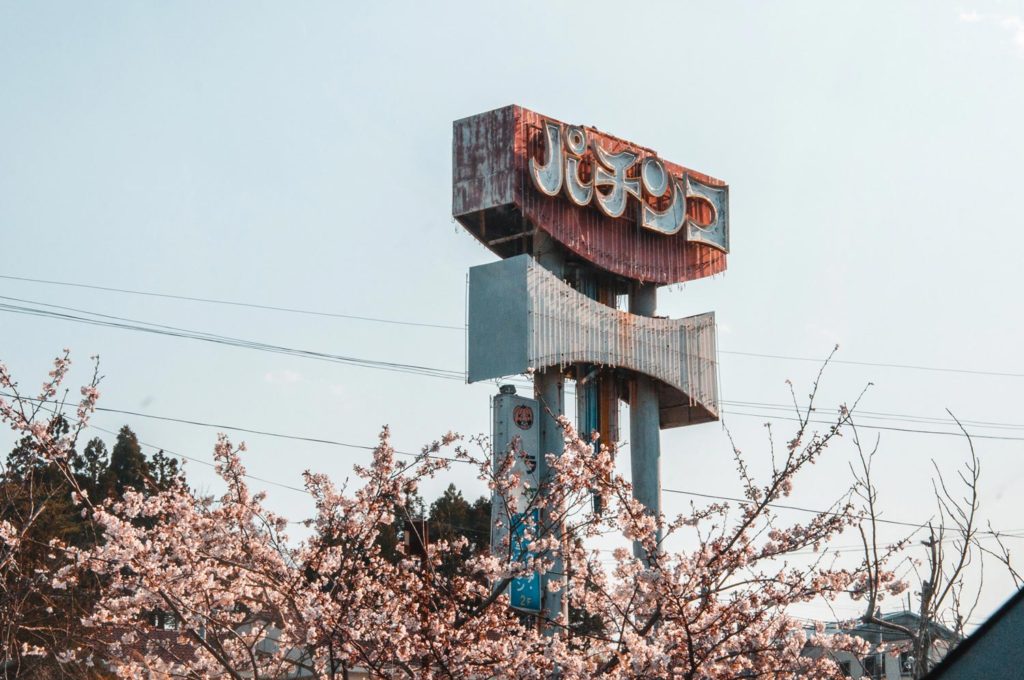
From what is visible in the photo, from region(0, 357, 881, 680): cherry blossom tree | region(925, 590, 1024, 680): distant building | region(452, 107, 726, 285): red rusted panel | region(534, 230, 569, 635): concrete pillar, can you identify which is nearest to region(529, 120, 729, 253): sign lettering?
region(452, 107, 726, 285): red rusted panel

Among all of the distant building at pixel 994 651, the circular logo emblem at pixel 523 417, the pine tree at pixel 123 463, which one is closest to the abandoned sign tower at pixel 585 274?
the circular logo emblem at pixel 523 417

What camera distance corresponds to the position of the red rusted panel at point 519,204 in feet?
65.2

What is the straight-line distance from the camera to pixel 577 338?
20.4 metres

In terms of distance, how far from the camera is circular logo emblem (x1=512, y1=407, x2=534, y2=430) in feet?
61.7

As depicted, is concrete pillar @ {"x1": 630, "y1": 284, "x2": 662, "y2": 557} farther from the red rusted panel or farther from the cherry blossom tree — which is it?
the cherry blossom tree

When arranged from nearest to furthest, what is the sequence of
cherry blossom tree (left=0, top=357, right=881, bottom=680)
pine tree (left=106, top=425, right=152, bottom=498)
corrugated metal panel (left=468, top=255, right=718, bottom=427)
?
cherry blossom tree (left=0, top=357, right=881, bottom=680) < corrugated metal panel (left=468, top=255, right=718, bottom=427) < pine tree (left=106, top=425, right=152, bottom=498)

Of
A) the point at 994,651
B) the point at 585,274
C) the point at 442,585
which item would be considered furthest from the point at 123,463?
the point at 994,651

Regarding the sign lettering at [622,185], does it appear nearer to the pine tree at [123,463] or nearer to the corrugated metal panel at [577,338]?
the corrugated metal panel at [577,338]

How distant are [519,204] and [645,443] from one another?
5.11 meters

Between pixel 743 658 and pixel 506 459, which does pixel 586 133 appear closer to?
pixel 506 459

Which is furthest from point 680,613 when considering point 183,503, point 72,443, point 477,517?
point 477,517

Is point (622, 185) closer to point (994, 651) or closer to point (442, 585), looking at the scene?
point (442, 585)

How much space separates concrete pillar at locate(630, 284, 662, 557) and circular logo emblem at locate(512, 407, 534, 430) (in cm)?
290

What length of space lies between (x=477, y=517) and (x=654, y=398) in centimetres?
1772
